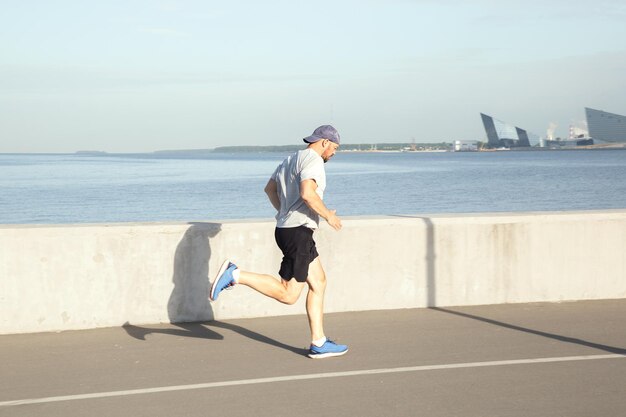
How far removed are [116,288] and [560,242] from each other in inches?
167

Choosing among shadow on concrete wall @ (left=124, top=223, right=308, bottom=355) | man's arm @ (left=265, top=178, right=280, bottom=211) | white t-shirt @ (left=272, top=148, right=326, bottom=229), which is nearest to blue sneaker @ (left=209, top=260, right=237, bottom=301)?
white t-shirt @ (left=272, top=148, right=326, bottom=229)

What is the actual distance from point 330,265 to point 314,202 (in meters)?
2.22

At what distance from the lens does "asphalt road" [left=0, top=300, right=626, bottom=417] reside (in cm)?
590

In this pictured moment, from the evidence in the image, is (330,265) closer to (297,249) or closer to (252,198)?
(297,249)

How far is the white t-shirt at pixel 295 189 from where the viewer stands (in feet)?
23.1

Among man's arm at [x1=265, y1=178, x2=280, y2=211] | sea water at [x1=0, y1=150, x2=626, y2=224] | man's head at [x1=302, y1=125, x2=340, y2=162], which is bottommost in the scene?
sea water at [x1=0, y1=150, x2=626, y2=224]

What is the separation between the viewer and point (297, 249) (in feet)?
23.5

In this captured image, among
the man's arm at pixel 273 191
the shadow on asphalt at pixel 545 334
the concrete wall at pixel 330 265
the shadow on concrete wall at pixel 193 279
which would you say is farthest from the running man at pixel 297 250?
the shadow on asphalt at pixel 545 334

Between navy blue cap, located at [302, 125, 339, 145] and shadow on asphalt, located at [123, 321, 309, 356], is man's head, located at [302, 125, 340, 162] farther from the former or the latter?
shadow on asphalt, located at [123, 321, 309, 356]

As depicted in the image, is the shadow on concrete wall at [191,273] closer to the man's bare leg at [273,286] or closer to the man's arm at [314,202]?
the man's bare leg at [273,286]

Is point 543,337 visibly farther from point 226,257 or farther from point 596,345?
point 226,257

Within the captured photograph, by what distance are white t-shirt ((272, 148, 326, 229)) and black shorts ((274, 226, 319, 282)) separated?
51 millimetres

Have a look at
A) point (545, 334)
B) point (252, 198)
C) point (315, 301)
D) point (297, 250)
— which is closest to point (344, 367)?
point (315, 301)

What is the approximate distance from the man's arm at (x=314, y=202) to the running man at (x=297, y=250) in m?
0.14
